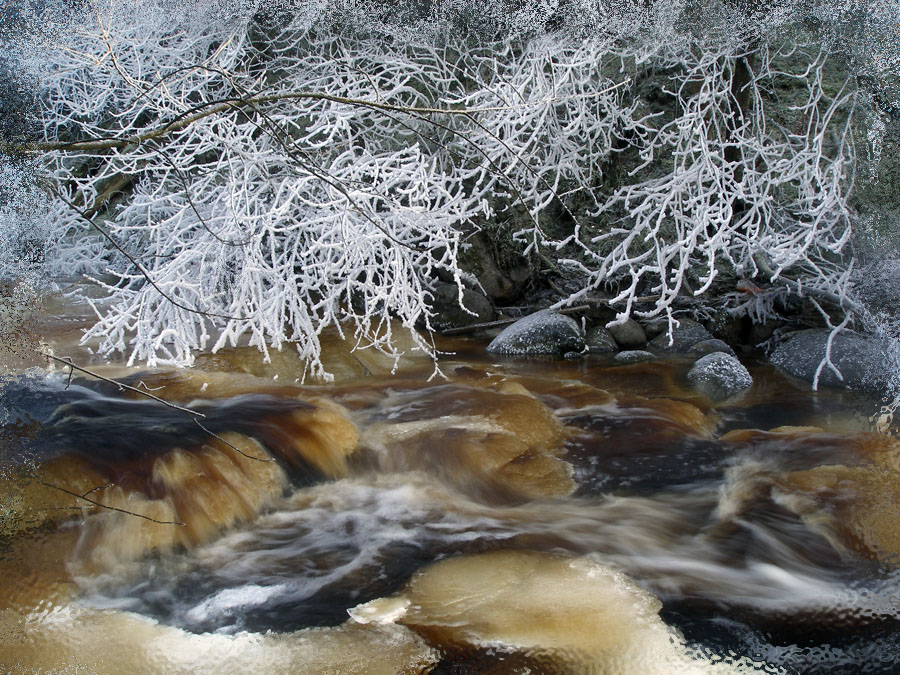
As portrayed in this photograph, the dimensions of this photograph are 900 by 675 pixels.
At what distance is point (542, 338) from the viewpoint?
4590mm

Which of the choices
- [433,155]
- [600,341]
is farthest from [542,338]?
[433,155]

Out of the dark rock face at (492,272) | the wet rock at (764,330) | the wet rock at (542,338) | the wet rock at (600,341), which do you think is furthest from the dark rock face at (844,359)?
the dark rock face at (492,272)

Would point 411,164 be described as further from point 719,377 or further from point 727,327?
point 727,327

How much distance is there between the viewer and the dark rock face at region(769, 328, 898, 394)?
3.58 metres

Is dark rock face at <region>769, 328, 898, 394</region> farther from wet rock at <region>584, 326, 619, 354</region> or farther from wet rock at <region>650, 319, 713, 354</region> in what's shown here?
wet rock at <region>584, 326, 619, 354</region>

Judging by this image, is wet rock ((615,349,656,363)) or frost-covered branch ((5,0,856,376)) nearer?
frost-covered branch ((5,0,856,376))

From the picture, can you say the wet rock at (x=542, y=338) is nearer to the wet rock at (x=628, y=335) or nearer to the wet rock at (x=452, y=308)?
the wet rock at (x=628, y=335)

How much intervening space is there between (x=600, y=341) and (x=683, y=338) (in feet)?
1.75

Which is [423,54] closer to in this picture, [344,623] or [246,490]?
[246,490]

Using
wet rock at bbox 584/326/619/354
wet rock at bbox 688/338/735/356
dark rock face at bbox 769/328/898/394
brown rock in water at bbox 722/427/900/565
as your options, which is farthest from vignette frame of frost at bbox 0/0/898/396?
brown rock in water at bbox 722/427/900/565

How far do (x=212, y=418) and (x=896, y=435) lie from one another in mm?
2796

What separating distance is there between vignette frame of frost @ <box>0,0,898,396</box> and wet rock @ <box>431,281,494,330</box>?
0.39 feet

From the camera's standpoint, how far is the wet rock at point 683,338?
14.9 feet

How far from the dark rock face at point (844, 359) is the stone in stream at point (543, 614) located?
2.31 meters
